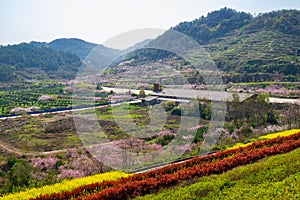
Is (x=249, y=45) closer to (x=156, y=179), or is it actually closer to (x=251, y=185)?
(x=156, y=179)

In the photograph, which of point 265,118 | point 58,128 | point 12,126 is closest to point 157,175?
point 265,118

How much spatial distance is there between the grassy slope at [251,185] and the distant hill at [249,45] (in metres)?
39.8

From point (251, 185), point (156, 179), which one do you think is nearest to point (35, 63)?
point (156, 179)

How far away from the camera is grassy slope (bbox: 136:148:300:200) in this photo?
18.1 feet

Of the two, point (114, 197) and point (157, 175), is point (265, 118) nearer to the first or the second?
point (157, 175)

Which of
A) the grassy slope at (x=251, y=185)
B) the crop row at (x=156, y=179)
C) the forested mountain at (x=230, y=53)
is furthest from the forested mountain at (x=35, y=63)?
the grassy slope at (x=251, y=185)

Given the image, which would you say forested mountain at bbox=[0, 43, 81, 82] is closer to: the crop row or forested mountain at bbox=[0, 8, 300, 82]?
forested mountain at bbox=[0, 8, 300, 82]

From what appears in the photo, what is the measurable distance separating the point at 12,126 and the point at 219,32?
8220cm

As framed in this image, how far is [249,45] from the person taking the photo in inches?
2766

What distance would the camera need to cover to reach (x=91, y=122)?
26.5 m

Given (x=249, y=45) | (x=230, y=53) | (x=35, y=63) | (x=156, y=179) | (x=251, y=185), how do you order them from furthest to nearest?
(x=35, y=63) < (x=249, y=45) < (x=230, y=53) < (x=156, y=179) < (x=251, y=185)

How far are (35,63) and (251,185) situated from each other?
322ft

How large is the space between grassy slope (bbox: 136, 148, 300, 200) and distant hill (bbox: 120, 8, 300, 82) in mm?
39828

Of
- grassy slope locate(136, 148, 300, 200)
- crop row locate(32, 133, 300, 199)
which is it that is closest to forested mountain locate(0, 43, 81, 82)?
crop row locate(32, 133, 300, 199)
